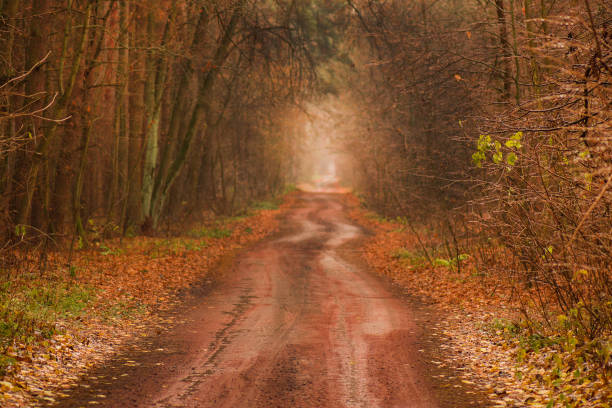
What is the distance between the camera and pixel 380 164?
26797 mm

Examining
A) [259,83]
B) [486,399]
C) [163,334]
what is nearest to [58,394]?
[163,334]

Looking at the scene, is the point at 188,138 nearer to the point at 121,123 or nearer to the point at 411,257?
the point at 121,123

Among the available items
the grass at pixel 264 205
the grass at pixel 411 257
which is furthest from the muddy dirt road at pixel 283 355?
the grass at pixel 264 205

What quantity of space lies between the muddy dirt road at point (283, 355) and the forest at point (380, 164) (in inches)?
29.5

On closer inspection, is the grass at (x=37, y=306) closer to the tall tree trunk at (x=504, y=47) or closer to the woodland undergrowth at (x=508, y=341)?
the woodland undergrowth at (x=508, y=341)

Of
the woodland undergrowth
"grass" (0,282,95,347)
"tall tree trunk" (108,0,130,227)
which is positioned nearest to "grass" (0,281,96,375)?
"grass" (0,282,95,347)

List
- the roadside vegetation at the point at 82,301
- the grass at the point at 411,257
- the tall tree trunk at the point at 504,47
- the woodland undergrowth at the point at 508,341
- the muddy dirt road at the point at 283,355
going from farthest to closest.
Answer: the grass at the point at 411,257 < the tall tree trunk at the point at 504,47 < the roadside vegetation at the point at 82,301 < the muddy dirt road at the point at 283,355 < the woodland undergrowth at the point at 508,341

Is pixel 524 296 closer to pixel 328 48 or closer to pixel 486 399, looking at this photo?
pixel 486 399

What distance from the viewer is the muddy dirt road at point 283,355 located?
19.6 ft

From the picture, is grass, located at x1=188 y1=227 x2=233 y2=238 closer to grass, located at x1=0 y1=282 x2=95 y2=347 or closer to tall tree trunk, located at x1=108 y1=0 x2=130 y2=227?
tall tree trunk, located at x1=108 y1=0 x2=130 y2=227

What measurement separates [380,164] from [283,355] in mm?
20067

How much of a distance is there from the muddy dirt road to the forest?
2.46 feet

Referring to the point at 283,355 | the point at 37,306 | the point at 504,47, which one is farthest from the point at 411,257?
the point at 37,306

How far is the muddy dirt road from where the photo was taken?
5.97 m
